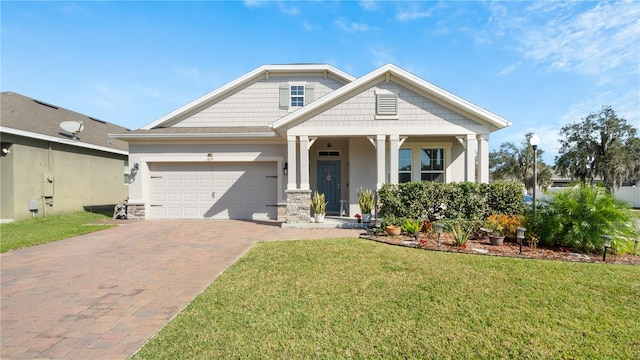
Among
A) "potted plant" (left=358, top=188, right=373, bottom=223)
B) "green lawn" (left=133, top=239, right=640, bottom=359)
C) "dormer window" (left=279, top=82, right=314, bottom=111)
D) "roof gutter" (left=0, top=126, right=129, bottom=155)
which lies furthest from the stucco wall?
"potted plant" (left=358, top=188, right=373, bottom=223)

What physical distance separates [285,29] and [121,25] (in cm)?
570

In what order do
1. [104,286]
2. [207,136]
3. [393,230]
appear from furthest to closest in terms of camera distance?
[207,136] < [393,230] < [104,286]

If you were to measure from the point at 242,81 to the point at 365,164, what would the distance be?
7089mm

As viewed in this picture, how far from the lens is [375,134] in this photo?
396 inches

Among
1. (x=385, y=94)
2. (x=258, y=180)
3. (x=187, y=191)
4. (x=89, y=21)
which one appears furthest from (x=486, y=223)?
(x=89, y=21)

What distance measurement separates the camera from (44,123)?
12625mm

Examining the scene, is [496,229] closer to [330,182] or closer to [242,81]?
[330,182]

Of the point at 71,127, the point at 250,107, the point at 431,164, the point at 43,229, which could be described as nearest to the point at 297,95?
the point at 250,107

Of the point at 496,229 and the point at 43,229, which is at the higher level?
the point at 496,229

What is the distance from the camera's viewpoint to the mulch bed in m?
5.73

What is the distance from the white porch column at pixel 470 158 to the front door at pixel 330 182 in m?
4.98

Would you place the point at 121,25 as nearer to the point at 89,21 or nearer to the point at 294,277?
the point at 89,21

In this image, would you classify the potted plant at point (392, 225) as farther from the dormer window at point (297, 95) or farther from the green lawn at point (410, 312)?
the dormer window at point (297, 95)

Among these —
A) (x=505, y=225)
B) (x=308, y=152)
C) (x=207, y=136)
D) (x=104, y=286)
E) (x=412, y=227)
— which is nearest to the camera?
(x=104, y=286)
